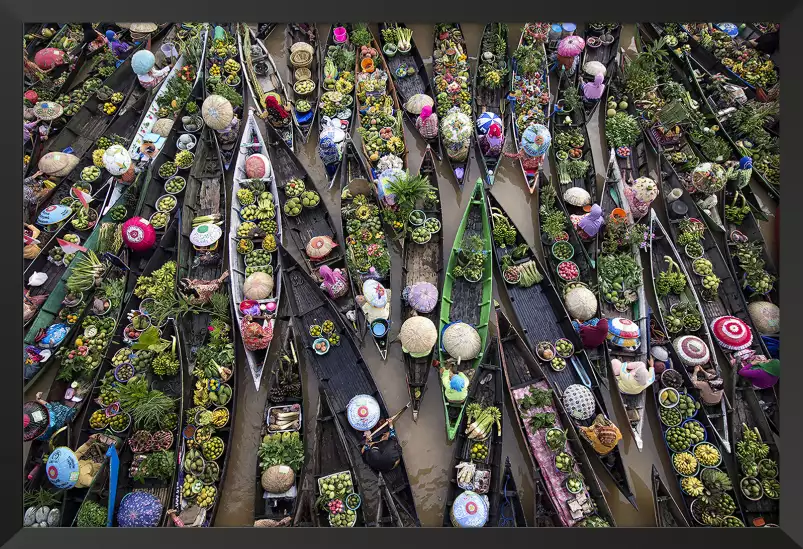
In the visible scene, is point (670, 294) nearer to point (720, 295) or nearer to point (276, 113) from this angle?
point (720, 295)

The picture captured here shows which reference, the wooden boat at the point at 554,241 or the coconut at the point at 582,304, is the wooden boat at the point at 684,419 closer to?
the coconut at the point at 582,304

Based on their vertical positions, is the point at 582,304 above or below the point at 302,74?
below

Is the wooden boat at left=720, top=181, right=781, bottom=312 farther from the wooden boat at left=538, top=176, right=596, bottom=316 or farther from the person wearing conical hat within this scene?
the person wearing conical hat

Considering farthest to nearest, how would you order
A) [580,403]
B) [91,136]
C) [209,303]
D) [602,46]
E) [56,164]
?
[602,46], [91,136], [56,164], [209,303], [580,403]

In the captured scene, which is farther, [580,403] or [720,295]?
[720,295]

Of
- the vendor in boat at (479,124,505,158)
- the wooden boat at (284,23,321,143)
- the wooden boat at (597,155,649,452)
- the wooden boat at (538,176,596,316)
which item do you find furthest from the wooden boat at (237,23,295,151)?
the wooden boat at (597,155,649,452)

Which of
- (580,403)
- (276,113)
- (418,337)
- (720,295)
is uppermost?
(276,113)

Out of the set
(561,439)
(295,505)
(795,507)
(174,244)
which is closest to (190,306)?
(174,244)

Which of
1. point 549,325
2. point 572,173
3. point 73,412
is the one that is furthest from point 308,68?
point 73,412
